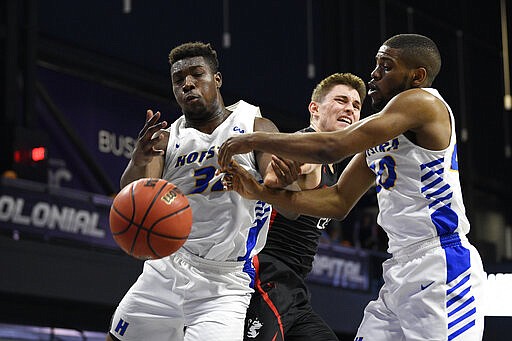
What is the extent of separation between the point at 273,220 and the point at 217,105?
0.73 m

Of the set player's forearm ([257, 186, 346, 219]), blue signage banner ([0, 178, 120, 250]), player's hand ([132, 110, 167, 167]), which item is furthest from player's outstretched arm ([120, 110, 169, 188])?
blue signage banner ([0, 178, 120, 250])

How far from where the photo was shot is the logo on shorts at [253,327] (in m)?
4.46

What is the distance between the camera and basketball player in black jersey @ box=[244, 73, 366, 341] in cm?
454

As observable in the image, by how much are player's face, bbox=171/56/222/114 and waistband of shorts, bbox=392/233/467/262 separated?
1.42 m

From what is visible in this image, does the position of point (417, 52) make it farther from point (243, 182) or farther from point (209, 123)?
point (209, 123)

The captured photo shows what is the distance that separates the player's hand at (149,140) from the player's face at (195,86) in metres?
0.35

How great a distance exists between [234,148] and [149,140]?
59 cm

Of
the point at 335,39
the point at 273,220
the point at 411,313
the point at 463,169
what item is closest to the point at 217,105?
the point at 273,220

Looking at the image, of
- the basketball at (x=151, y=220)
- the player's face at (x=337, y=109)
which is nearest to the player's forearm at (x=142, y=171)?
the basketball at (x=151, y=220)

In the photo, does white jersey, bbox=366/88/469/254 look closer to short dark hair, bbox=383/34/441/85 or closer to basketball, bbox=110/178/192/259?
short dark hair, bbox=383/34/441/85

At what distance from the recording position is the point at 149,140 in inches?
167

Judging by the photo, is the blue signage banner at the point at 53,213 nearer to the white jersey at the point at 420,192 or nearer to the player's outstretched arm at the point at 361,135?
the player's outstretched arm at the point at 361,135

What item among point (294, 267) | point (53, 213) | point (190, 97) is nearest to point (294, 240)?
point (294, 267)

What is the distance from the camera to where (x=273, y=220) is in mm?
4895
